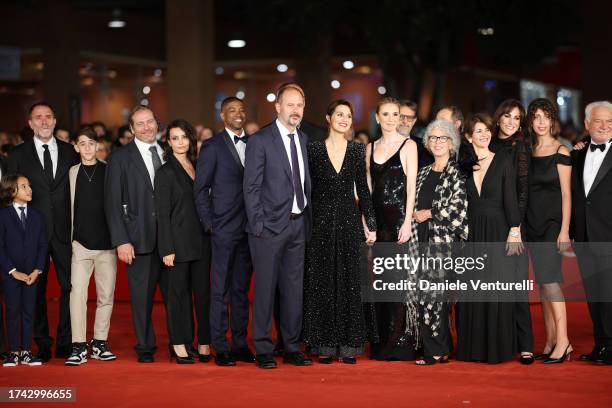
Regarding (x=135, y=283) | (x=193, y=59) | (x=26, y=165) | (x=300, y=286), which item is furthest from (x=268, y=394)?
(x=193, y=59)

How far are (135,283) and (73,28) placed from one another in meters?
16.8

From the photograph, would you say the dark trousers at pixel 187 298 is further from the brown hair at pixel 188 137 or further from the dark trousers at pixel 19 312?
the dark trousers at pixel 19 312

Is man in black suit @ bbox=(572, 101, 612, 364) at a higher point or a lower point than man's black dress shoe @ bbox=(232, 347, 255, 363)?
higher

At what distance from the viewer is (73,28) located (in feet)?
76.6

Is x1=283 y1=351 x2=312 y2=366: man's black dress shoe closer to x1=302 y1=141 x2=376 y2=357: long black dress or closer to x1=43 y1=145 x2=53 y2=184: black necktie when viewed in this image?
x1=302 y1=141 x2=376 y2=357: long black dress

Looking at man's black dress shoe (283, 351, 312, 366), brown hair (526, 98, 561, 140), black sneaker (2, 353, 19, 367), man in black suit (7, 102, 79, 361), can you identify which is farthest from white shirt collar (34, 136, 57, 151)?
brown hair (526, 98, 561, 140)

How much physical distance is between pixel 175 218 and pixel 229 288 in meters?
0.68

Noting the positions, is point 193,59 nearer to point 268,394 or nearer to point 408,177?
point 408,177

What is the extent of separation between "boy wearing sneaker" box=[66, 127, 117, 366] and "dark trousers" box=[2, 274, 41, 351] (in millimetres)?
318

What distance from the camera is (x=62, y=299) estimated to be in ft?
26.2

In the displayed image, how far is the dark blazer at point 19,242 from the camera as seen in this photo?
7512 mm

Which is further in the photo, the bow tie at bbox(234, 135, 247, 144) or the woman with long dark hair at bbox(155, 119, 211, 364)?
the bow tie at bbox(234, 135, 247, 144)

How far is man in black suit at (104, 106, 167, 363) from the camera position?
24.8ft

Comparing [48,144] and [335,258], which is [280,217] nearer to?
[335,258]
